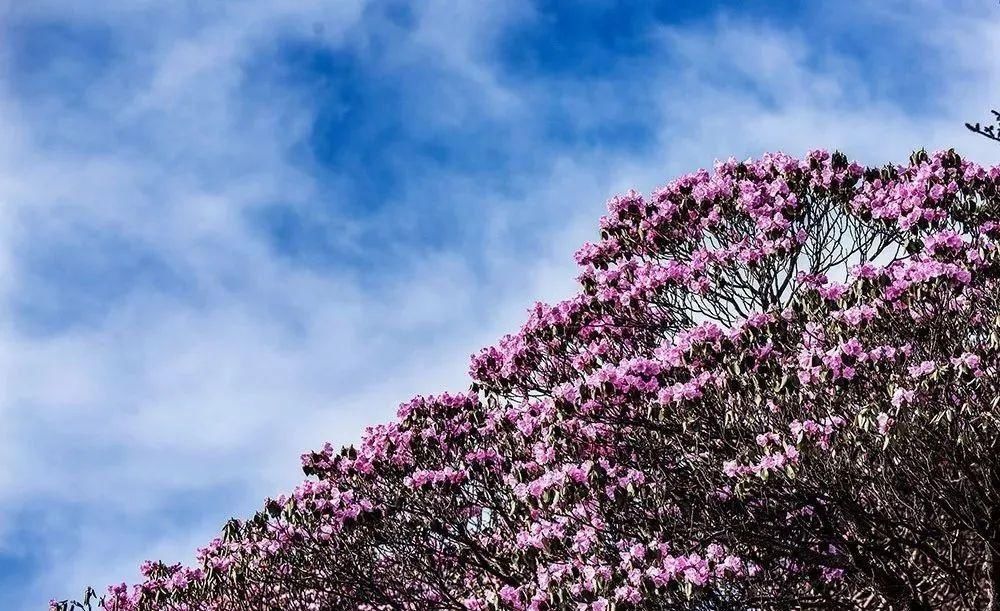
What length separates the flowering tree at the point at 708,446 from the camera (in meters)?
9.36

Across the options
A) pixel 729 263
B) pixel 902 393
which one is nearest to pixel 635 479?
pixel 902 393

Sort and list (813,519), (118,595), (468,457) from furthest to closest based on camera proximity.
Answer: (118,595) < (468,457) < (813,519)

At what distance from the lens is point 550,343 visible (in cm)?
1394

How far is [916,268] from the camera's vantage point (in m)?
10.2

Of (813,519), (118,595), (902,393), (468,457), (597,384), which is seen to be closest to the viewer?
(902,393)

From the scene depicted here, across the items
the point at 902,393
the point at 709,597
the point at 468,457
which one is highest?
the point at 468,457

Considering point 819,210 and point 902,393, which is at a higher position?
point 819,210

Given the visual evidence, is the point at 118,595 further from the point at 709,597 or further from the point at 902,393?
the point at 902,393

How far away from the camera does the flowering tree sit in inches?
368

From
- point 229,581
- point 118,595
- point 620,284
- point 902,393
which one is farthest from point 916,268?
point 118,595

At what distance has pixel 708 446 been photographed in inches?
406

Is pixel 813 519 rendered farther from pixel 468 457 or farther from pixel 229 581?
pixel 229 581

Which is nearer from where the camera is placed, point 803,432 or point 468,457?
point 803,432

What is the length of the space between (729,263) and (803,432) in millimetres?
4381
